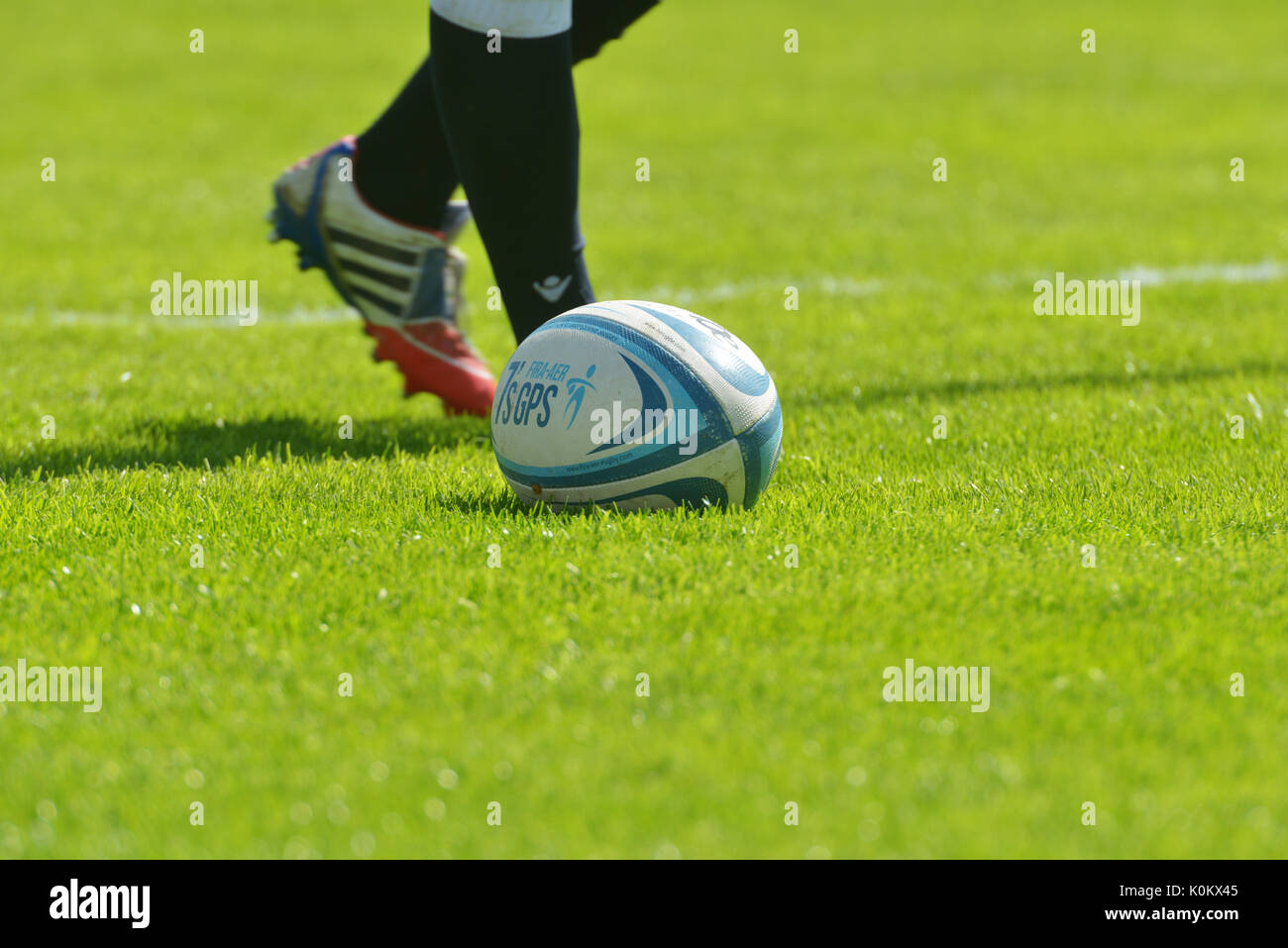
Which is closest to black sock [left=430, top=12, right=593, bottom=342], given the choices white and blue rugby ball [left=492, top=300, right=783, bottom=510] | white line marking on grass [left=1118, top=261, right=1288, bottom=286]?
white and blue rugby ball [left=492, top=300, right=783, bottom=510]

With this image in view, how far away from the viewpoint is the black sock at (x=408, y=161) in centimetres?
522

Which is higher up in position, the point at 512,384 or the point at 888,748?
the point at 512,384

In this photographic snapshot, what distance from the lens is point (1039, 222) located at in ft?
30.8

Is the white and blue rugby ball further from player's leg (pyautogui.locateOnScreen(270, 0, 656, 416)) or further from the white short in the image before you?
player's leg (pyautogui.locateOnScreen(270, 0, 656, 416))

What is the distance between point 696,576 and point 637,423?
22.2 inches

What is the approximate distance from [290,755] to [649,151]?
33.8 feet

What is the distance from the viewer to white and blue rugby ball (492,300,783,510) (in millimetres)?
3943

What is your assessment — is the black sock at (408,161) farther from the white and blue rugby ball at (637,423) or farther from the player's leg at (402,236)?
the white and blue rugby ball at (637,423)

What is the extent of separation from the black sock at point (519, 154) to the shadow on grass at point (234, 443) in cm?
58

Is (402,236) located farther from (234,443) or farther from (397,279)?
(234,443)

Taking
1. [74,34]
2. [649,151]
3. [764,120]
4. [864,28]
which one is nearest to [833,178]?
[649,151]

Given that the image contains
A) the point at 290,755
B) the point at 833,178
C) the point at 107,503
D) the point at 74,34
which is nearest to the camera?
the point at 290,755
